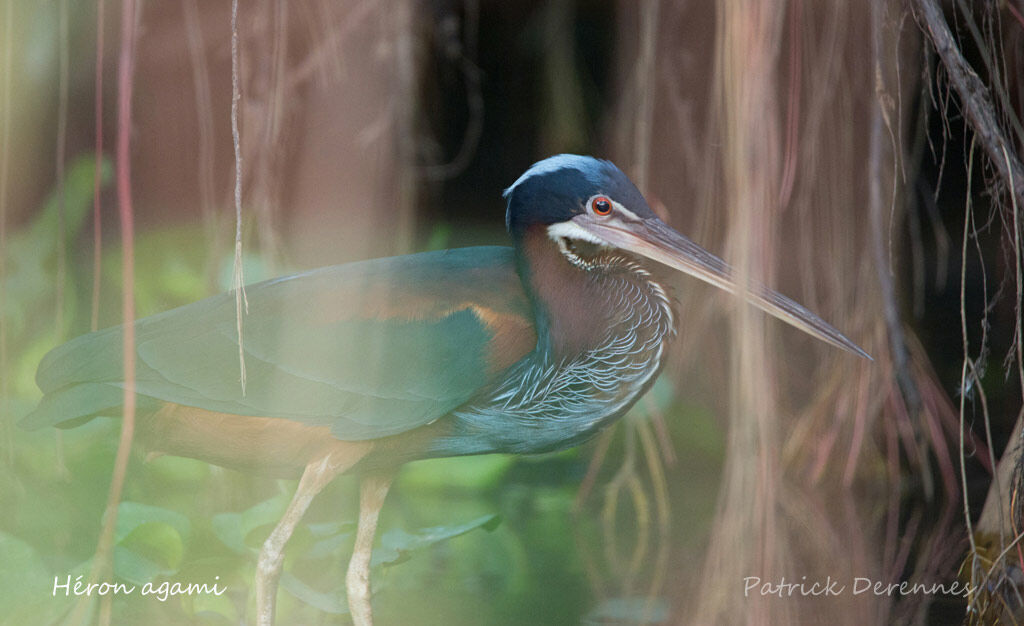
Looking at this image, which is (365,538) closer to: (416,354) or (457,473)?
(457,473)

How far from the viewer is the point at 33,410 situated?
138 cm

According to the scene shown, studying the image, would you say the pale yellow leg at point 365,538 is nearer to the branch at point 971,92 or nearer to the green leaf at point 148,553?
the green leaf at point 148,553

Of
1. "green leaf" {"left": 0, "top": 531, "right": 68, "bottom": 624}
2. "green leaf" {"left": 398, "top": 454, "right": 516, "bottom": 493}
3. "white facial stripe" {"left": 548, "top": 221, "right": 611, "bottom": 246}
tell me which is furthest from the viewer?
"green leaf" {"left": 398, "top": 454, "right": 516, "bottom": 493}

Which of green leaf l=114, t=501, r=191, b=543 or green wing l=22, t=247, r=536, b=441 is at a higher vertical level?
green wing l=22, t=247, r=536, b=441

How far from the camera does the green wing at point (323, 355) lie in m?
1.36

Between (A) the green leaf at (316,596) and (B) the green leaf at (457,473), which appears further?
(B) the green leaf at (457,473)

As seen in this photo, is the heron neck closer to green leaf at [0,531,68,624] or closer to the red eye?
the red eye

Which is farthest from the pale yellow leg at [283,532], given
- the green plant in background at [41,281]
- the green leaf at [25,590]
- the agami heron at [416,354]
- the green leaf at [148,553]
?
the green plant in background at [41,281]

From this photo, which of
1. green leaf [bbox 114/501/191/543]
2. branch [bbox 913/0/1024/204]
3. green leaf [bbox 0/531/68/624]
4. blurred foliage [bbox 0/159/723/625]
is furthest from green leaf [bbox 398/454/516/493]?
branch [bbox 913/0/1024/204]

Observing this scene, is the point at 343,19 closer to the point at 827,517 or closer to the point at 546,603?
the point at 546,603

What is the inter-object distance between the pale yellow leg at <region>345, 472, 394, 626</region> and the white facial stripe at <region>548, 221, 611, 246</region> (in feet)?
1.44

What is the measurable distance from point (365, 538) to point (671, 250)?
0.63 m

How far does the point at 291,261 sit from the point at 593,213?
0.47 metres

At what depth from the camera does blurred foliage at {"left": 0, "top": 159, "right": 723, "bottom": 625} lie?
4.51ft
